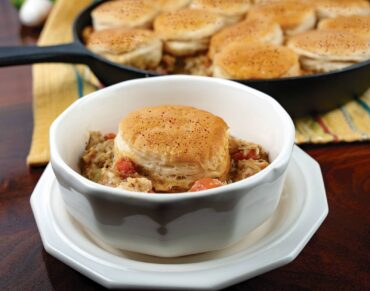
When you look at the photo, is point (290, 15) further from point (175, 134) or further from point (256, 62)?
point (175, 134)

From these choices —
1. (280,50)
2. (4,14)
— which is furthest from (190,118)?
(4,14)

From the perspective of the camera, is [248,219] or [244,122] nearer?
[248,219]

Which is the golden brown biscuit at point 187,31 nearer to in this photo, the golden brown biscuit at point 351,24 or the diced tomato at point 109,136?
the golden brown biscuit at point 351,24

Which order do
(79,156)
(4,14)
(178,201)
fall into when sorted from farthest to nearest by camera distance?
1. (4,14)
2. (79,156)
3. (178,201)

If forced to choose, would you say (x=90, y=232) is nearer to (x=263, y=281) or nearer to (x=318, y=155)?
(x=263, y=281)

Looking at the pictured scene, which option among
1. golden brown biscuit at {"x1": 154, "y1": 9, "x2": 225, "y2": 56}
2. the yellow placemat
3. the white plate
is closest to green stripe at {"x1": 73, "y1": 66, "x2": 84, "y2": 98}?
the yellow placemat

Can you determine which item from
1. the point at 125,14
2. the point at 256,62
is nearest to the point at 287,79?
the point at 256,62

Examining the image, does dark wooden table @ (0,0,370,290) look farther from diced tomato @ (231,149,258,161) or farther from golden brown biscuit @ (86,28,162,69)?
golden brown biscuit @ (86,28,162,69)
